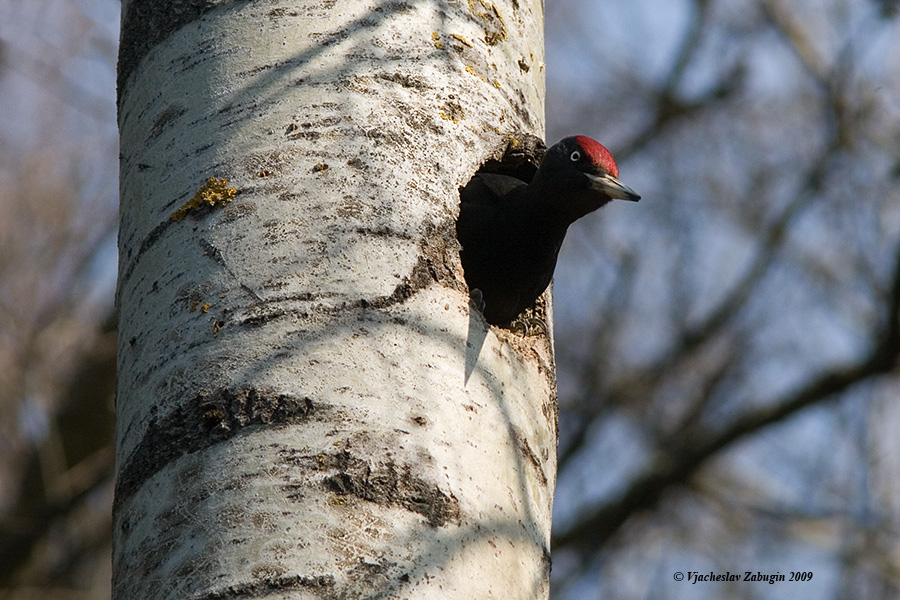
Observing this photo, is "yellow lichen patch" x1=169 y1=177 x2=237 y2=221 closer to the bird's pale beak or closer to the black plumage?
the black plumage

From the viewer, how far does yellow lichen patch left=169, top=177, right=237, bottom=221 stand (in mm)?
2068

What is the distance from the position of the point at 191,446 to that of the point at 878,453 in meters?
5.60

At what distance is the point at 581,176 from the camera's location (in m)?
3.33

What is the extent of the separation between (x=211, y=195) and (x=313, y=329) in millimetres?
405

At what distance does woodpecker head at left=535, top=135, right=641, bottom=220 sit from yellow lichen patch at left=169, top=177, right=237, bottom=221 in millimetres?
1389

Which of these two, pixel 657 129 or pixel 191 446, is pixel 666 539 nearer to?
pixel 657 129

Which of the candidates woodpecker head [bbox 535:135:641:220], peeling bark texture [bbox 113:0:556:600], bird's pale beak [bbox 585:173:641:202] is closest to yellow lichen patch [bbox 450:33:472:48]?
peeling bark texture [bbox 113:0:556:600]

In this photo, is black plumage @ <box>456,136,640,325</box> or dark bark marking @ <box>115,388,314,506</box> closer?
dark bark marking @ <box>115,388,314,506</box>

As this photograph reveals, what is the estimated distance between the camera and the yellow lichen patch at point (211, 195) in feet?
6.79

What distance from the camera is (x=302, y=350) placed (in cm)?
188

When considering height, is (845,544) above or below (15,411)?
below

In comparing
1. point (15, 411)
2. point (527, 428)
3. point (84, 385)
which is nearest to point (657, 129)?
point (84, 385)

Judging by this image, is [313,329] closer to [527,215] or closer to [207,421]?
[207,421]

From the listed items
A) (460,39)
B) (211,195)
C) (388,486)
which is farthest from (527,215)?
(388,486)
